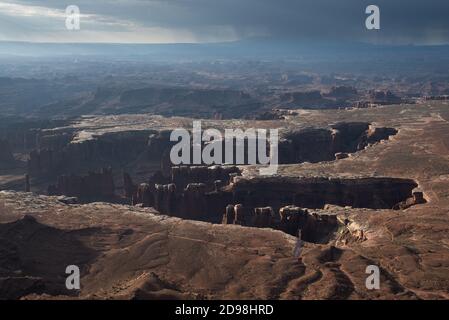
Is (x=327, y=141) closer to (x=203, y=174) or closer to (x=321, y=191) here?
(x=203, y=174)

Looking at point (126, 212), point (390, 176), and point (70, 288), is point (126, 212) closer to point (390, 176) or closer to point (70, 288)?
point (70, 288)

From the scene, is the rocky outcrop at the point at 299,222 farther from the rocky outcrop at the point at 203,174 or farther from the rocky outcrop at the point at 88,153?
the rocky outcrop at the point at 88,153

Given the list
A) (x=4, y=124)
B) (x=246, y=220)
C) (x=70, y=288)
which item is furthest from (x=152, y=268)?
(x=4, y=124)

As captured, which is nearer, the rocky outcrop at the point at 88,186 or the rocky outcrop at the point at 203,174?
the rocky outcrop at the point at 203,174
